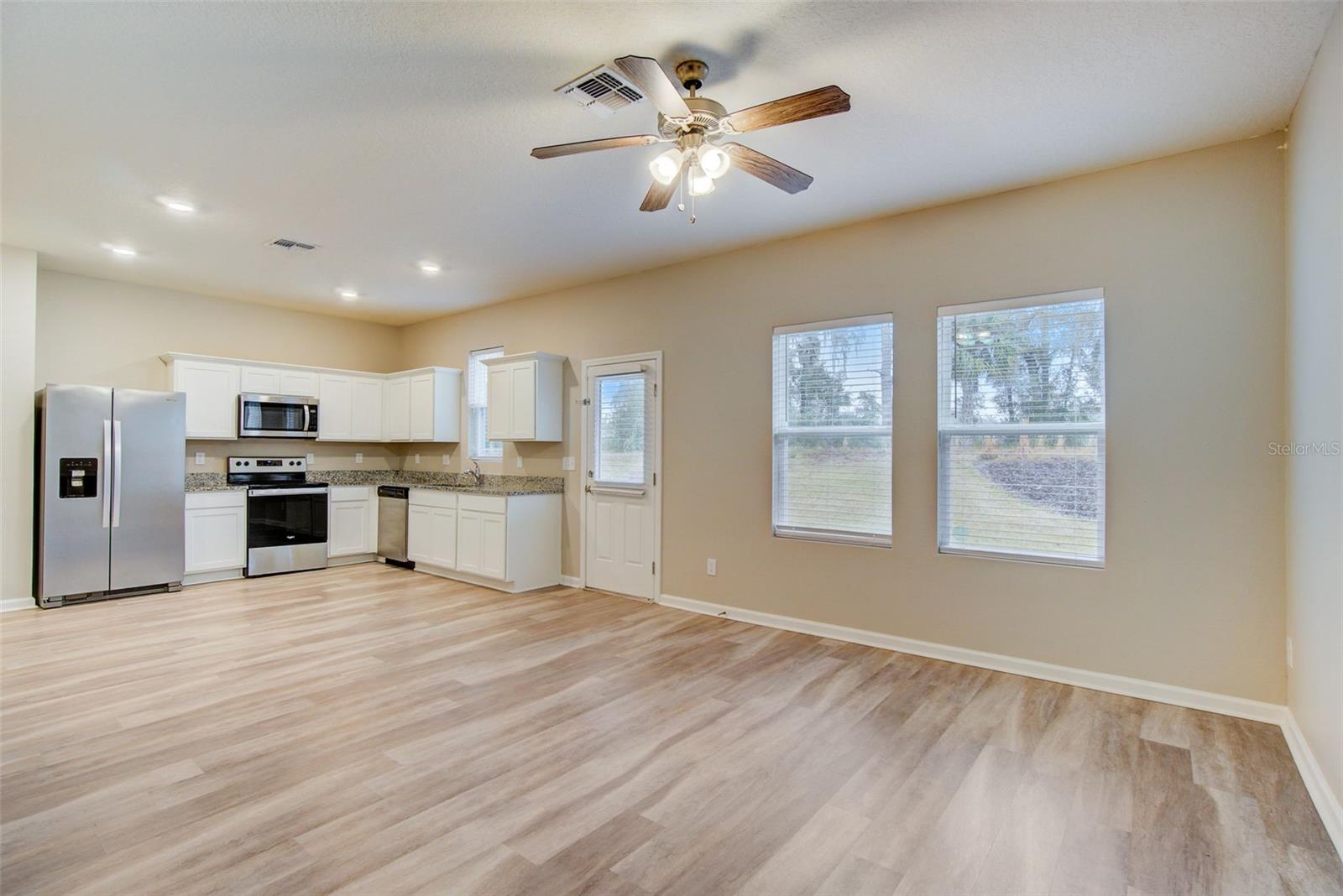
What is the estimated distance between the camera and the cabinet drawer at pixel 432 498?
6195 mm

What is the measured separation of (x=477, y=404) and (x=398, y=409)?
1037mm

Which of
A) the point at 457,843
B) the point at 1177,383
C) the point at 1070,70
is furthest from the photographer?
the point at 1177,383

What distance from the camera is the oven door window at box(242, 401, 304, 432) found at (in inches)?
248

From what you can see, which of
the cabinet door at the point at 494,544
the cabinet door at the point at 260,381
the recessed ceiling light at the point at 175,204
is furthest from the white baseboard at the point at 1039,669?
the cabinet door at the point at 260,381

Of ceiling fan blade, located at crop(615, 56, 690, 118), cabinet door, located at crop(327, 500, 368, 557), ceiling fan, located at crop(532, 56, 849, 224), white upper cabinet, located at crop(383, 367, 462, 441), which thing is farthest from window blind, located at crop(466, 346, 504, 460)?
ceiling fan blade, located at crop(615, 56, 690, 118)

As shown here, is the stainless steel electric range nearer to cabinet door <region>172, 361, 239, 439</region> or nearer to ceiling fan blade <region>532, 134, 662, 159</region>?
cabinet door <region>172, 361, 239, 439</region>

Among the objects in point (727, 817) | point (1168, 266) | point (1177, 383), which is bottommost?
point (727, 817)

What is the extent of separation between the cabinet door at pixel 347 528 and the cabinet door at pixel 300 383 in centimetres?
118

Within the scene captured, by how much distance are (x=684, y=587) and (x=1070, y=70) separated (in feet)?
13.0

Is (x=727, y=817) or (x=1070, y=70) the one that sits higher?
(x=1070, y=70)

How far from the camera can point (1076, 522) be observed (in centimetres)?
350

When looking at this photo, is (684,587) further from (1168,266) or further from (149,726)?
(1168,266)

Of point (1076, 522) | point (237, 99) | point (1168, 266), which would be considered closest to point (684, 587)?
point (1076, 522)

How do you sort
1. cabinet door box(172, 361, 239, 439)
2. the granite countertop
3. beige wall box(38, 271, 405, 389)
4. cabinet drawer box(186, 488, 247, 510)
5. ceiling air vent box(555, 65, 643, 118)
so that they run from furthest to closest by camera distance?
the granite countertop → cabinet door box(172, 361, 239, 439) → cabinet drawer box(186, 488, 247, 510) → beige wall box(38, 271, 405, 389) → ceiling air vent box(555, 65, 643, 118)
